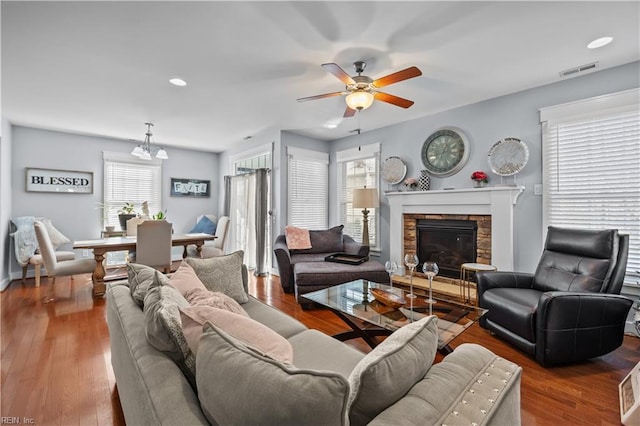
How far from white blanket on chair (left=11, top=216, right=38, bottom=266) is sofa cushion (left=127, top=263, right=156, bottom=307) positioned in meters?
3.65

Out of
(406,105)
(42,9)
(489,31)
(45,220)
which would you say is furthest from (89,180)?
(489,31)

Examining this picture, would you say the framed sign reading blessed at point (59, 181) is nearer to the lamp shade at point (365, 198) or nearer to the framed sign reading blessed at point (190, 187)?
the framed sign reading blessed at point (190, 187)

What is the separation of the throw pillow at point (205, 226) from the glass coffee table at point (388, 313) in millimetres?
4019

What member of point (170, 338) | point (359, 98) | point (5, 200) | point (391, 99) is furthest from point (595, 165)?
point (5, 200)

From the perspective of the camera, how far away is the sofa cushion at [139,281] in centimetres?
157

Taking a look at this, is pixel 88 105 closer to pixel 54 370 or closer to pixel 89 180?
pixel 89 180

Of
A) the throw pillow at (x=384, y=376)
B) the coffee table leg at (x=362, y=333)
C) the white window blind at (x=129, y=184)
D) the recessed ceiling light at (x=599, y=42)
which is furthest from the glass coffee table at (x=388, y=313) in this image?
the white window blind at (x=129, y=184)

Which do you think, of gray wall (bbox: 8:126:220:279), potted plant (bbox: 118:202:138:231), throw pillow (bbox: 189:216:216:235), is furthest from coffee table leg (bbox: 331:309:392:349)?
gray wall (bbox: 8:126:220:279)

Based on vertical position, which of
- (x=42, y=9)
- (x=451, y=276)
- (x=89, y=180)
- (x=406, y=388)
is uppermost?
(x=42, y=9)

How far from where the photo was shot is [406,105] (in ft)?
9.43

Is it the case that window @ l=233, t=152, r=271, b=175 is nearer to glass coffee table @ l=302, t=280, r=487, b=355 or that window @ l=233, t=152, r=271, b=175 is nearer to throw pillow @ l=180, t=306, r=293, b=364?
glass coffee table @ l=302, t=280, r=487, b=355

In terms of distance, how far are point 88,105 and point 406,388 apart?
4.78 m

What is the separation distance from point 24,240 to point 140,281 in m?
4.12

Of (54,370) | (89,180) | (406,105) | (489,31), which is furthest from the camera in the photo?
(89,180)
